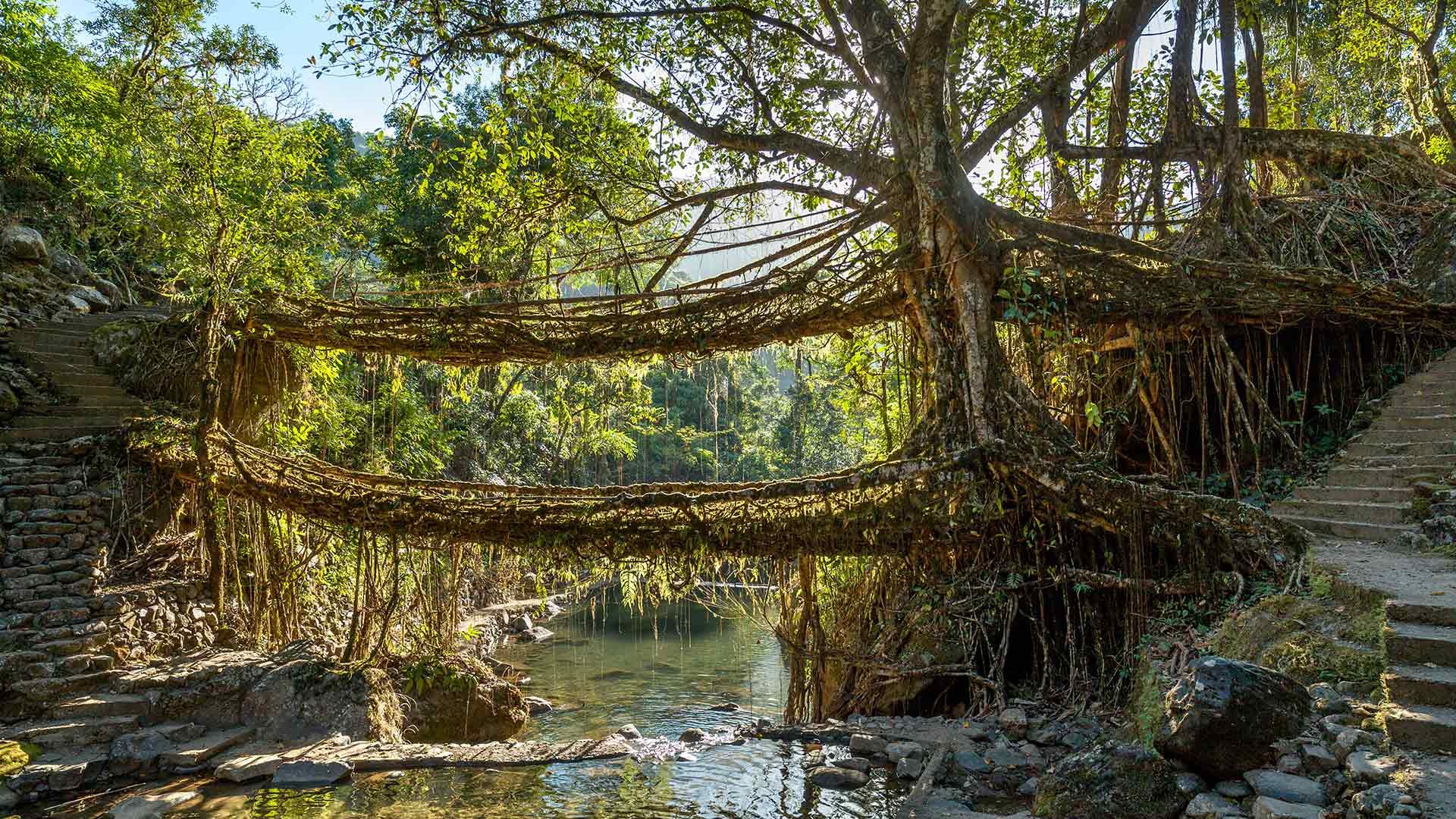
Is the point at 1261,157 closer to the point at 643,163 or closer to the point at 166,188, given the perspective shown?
the point at 643,163

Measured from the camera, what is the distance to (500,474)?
56.6 feet

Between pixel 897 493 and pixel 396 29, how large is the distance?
5180 millimetres

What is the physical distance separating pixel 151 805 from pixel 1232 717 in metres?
5.63

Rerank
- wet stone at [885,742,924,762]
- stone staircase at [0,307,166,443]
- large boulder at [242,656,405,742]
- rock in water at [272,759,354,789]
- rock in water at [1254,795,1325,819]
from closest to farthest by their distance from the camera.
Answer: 1. rock in water at [1254,795,1325,819]
2. wet stone at [885,742,924,762]
3. rock in water at [272,759,354,789]
4. large boulder at [242,656,405,742]
5. stone staircase at [0,307,166,443]

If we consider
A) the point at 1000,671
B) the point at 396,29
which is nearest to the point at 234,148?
the point at 396,29

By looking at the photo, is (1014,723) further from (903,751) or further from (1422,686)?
(1422,686)

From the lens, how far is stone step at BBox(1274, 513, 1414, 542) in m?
4.54

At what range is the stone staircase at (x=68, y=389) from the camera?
7.28 m

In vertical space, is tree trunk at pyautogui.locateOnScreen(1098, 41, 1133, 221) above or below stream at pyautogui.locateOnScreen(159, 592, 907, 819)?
above

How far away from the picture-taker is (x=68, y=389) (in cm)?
791

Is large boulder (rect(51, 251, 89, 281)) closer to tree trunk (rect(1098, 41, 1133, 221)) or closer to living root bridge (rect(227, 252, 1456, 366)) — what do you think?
living root bridge (rect(227, 252, 1456, 366))

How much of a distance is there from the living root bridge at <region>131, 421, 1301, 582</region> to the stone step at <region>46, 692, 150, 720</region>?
2.07 meters

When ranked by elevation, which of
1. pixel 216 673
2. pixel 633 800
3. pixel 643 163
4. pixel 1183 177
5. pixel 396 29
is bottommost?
pixel 633 800

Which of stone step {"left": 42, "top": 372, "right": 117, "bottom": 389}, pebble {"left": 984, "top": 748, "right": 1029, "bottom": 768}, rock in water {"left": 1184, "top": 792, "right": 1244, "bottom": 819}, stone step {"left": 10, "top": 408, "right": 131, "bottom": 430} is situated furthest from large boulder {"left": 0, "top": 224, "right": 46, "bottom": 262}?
rock in water {"left": 1184, "top": 792, "right": 1244, "bottom": 819}
